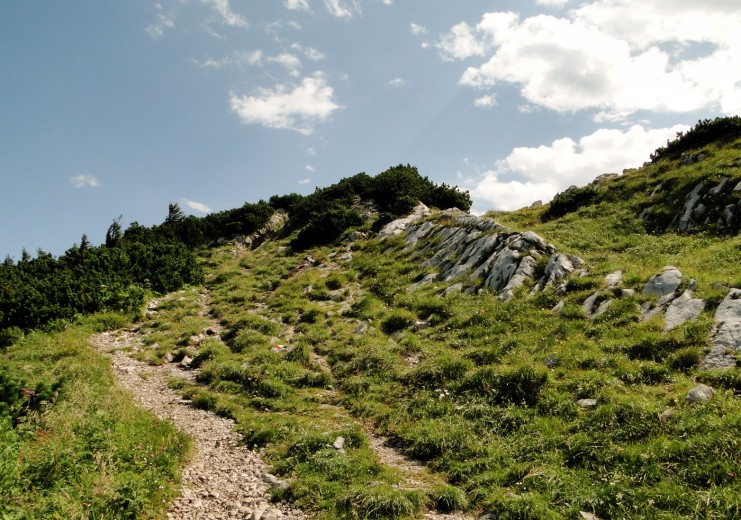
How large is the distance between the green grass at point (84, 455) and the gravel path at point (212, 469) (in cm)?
51

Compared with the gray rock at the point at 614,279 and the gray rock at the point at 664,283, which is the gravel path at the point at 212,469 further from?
the gray rock at the point at 614,279

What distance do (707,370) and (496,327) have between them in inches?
284

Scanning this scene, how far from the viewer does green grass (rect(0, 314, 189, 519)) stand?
7590 millimetres

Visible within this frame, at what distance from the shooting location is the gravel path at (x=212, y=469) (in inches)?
360

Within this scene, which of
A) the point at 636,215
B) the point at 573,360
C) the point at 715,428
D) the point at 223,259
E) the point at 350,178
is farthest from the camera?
the point at 350,178

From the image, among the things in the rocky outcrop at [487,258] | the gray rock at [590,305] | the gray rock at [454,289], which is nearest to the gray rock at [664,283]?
the gray rock at [590,305]

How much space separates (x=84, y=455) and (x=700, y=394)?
44.2ft

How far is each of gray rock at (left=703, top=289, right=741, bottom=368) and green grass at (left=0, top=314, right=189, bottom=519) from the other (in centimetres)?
1359

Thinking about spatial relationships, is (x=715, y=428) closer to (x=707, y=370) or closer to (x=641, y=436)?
(x=641, y=436)

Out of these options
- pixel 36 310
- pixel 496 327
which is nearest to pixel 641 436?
pixel 496 327

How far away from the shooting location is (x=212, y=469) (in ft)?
35.8

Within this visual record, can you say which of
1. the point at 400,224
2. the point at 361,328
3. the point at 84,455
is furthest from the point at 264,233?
the point at 84,455

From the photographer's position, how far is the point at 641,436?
9742 mm

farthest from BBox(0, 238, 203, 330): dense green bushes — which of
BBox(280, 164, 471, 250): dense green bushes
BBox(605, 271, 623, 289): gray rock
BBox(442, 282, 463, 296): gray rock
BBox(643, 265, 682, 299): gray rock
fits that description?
BBox(643, 265, 682, 299): gray rock
